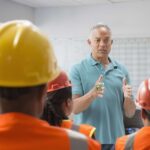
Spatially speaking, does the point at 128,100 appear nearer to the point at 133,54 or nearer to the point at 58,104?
the point at 58,104

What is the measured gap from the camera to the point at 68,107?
5.14ft

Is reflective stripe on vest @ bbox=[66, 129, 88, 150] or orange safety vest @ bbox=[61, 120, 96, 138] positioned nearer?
reflective stripe on vest @ bbox=[66, 129, 88, 150]

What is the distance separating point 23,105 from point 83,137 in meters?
0.20

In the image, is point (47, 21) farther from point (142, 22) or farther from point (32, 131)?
point (32, 131)

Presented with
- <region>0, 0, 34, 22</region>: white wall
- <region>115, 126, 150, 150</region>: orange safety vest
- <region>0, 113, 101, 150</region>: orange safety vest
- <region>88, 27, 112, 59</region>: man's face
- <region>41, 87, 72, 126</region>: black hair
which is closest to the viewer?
<region>0, 113, 101, 150</region>: orange safety vest

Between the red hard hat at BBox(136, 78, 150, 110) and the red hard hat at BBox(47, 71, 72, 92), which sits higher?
the red hard hat at BBox(47, 71, 72, 92)

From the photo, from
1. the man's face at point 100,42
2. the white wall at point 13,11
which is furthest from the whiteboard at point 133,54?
the man's face at point 100,42

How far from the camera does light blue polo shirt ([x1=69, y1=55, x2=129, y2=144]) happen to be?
7.69 ft

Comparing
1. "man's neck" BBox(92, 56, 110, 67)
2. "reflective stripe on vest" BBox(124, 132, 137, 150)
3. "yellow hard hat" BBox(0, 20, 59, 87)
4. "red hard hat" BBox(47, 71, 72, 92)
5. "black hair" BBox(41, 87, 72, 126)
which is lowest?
"reflective stripe on vest" BBox(124, 132, 137, 150)

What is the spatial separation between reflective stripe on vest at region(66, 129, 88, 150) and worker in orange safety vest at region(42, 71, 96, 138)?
579 mm

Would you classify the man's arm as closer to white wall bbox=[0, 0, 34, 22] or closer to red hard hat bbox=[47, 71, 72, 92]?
red hard hat bbox=[47, 71, 72, 92]

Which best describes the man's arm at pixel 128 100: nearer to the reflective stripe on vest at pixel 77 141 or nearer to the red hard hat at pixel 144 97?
the red hard hat at pixel 144 97

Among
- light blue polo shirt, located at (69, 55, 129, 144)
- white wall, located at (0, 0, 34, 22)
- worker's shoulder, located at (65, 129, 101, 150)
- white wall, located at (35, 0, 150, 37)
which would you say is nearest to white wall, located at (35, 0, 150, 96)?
white wall, located at (35, 0, 150, 37)

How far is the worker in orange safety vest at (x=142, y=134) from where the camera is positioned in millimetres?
1324
